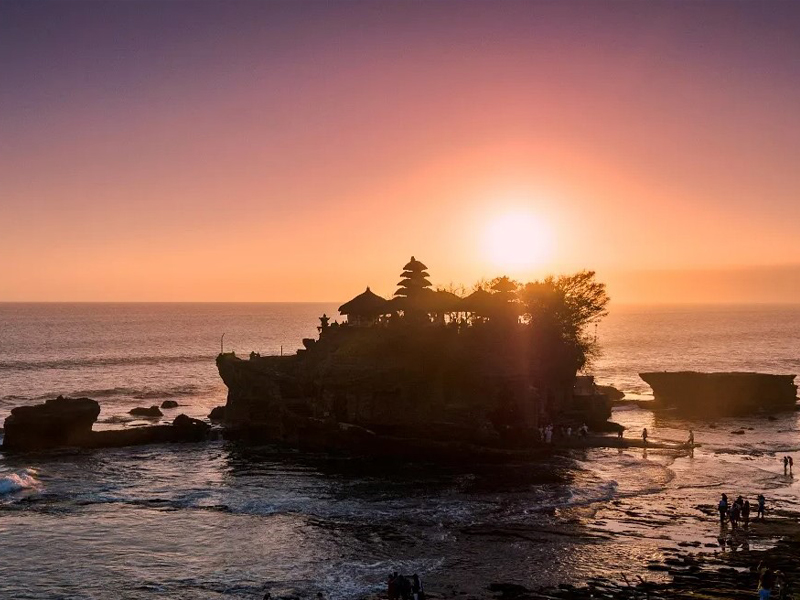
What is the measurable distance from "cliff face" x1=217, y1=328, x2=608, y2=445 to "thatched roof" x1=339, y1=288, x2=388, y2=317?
12.4ft

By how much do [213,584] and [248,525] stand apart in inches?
329

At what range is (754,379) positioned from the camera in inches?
3295

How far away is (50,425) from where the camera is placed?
6047 centimetres

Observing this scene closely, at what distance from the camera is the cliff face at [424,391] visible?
58875 millimetres

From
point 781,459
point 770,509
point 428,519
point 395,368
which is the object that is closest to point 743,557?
point 770,509

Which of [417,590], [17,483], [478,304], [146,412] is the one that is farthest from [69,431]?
[417,590]

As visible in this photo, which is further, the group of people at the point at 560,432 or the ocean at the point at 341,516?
the group of people at the point at 560,432

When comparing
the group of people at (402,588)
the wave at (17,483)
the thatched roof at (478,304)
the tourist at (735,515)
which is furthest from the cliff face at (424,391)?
the group of people at (402,588)

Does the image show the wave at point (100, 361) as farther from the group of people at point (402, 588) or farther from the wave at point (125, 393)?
the group of people at point (402, 588)

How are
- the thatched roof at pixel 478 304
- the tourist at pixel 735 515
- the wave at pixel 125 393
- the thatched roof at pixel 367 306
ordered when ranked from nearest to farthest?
the tourist at pixel 735 515 < the thatched roof at pixel 478 304 < the thatched roof at pixel 367 306 < the wave at pixel 125 393

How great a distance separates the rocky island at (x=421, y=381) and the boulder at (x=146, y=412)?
1078cm

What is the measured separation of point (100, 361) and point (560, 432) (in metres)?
102

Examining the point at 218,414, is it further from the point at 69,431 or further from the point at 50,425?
the point at 50,425

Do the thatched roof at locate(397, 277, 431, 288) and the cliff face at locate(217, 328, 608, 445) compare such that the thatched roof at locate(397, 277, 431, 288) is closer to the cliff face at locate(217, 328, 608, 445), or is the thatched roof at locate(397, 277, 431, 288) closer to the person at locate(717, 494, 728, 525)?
the cliff face at locate(217, 328, 608, 445)
